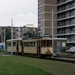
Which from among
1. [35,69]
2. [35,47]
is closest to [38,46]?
[35,47]

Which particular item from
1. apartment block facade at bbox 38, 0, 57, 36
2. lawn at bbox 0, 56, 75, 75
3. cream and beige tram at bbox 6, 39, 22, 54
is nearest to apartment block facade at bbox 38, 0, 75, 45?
apartment block facade at bbox 38, 0, 57, 36

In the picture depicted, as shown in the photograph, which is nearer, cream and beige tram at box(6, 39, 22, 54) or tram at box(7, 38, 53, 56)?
tram at box(7, 38, 53, 56)

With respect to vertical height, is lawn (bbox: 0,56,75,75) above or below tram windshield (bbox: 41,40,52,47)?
below

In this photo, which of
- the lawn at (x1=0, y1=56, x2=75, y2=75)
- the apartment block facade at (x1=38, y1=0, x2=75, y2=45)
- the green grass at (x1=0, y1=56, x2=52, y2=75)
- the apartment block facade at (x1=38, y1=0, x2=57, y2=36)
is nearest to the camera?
the green grass at (x1=0, y1=56, x2=52, y2=75)

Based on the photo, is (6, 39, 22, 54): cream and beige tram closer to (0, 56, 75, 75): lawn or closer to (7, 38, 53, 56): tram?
(7, 38, 53, 56): tram

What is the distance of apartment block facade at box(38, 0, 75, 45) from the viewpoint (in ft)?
299

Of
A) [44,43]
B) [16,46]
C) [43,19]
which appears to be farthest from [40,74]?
[43,19]

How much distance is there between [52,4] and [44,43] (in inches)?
2609

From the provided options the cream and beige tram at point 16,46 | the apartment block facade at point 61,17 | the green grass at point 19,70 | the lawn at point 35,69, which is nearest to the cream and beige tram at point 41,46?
the cream and beige tram at point 16,46

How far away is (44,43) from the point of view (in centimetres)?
3716

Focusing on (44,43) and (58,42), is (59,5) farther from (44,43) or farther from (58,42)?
(44,43)

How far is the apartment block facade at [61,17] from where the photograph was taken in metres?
91.1

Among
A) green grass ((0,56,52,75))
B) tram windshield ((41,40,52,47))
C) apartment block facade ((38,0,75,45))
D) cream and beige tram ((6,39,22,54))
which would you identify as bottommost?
cream and beige tram ((6,39,22,54))

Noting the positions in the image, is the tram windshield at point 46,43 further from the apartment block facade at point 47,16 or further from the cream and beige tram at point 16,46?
the apartment block facade at point 47,16
